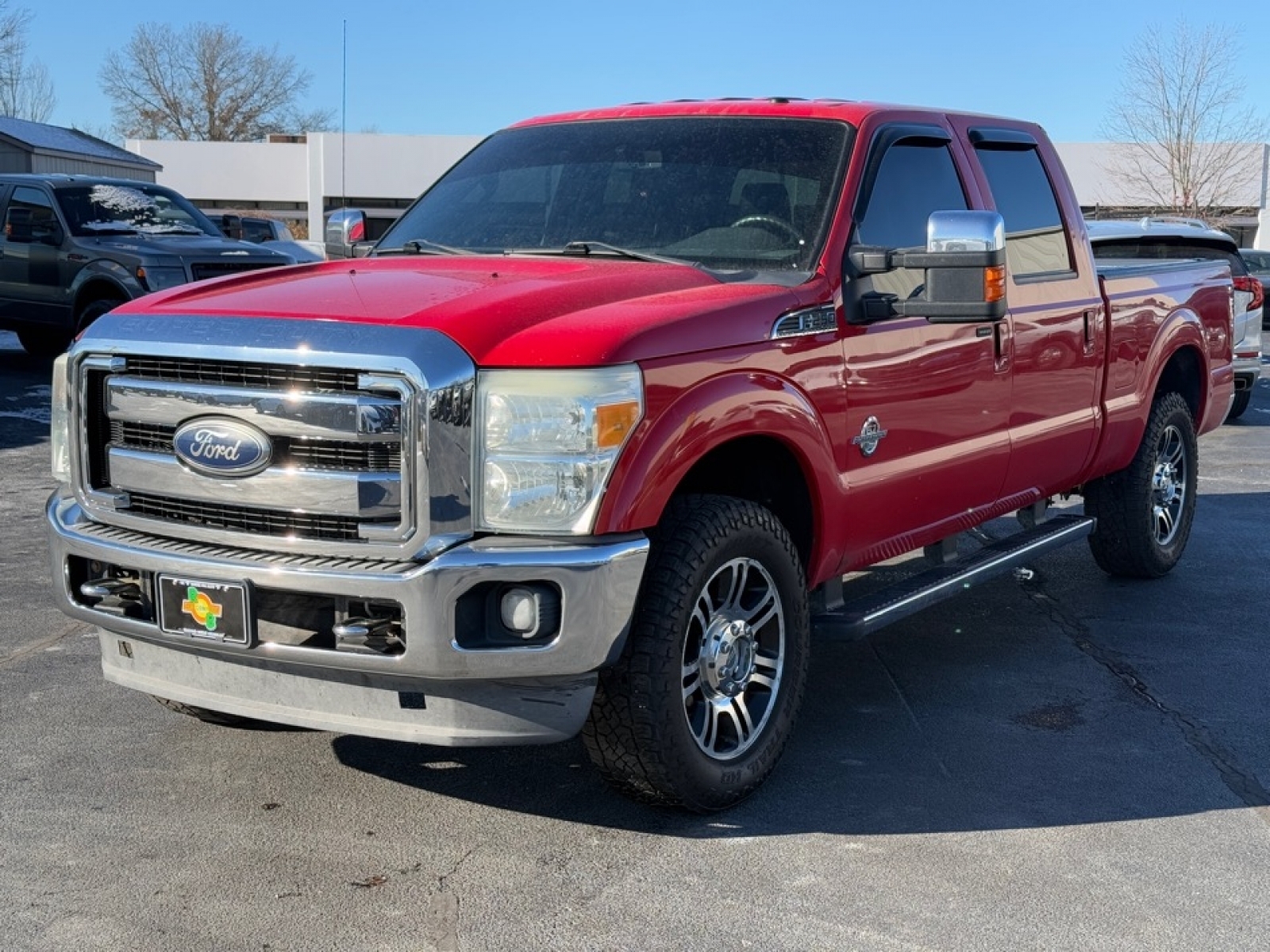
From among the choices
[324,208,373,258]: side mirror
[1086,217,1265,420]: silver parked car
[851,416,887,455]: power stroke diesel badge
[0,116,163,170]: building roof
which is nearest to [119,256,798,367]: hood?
[851,416,887,455]: power stroke diesel badge

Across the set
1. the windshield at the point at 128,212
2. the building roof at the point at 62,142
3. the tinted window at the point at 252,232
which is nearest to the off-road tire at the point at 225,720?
the windshield at the point at 128,212

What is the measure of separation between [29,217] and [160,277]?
7.13ft

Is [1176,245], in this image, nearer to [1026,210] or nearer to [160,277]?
[1026,210]

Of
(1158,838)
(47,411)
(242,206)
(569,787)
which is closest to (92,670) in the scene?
(569,787)

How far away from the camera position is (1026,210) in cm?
616

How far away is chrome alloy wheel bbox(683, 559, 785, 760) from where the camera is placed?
422 centimetres

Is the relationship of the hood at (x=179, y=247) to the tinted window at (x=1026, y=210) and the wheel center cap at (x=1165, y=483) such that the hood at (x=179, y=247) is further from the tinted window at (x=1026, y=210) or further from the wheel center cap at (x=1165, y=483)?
the tinted window at (x=1026, y=210)

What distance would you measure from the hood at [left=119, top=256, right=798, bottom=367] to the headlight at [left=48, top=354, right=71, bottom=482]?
27 cm

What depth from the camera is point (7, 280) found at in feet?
48.3

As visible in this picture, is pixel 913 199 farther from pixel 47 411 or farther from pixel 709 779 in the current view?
pixel 47 411

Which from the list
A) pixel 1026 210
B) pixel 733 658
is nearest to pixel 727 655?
pixel 733 658

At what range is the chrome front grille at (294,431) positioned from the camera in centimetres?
371

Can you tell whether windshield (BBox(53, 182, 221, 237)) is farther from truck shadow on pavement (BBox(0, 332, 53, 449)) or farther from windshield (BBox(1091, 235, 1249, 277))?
windshield (BBox(1091, 235, 1249, 277))

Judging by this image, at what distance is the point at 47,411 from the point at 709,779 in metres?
9.78
